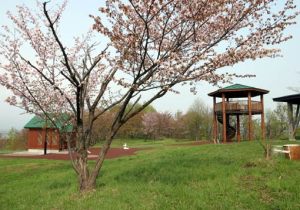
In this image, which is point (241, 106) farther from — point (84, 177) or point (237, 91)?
point (84, 177)

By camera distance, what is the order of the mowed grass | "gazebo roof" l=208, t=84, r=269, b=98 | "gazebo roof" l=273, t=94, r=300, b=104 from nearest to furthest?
1. the mowed grass
2. "gazebo roof" l=273, t=94, r=300, b=104
3. "gazebo roof" l=208, t=84, r=269, b=98

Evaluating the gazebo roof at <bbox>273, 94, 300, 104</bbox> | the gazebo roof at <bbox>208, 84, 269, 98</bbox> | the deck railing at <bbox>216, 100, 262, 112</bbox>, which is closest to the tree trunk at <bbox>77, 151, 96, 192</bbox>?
the gazebo roof at <bbox>273, 94, 300, 104</bbox>

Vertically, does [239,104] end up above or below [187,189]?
above

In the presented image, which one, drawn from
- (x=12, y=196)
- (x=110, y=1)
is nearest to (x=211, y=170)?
(x=110, y=1)

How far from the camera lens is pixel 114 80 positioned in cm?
989

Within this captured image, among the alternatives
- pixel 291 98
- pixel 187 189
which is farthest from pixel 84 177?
pixel 291 98

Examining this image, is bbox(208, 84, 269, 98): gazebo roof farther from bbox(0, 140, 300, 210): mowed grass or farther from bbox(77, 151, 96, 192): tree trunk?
bbox(77, 151, 96, 192): tree trunk

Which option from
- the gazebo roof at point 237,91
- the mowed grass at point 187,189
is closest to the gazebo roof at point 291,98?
the gazebo roof at point 237,91

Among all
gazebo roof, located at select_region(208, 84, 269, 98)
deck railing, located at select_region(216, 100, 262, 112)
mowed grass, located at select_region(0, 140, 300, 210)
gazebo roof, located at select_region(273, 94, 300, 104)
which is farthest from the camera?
deck railing, located at select_region(216, 100, 262, 112)

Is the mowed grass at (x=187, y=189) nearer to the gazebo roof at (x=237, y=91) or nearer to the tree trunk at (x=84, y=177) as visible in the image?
the tree trunk at (x=84, y=177)

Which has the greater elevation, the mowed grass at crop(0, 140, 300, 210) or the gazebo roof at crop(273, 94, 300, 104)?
the gazebo roof at crop(273, 94, 300, 104)

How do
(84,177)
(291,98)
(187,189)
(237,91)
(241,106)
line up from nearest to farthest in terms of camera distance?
(187,189) → (84,177) → (291,98) → (237,91) → (241,106)

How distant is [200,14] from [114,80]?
121 inches

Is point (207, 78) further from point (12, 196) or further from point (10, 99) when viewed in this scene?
point (10, 99)
